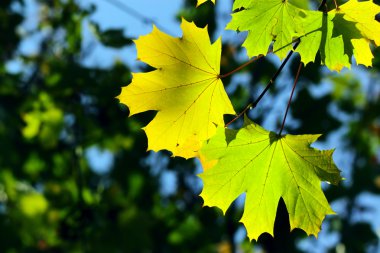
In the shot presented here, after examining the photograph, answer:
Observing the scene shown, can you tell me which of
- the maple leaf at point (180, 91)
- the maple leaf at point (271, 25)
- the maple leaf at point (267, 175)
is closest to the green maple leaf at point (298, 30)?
the maple leaf at point (271, 25)

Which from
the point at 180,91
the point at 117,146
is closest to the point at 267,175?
the point at 180,91

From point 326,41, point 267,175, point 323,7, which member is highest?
point 323,7

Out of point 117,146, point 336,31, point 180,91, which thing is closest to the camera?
point 336,31

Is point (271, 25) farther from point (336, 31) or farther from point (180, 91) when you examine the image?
point (180, 91)

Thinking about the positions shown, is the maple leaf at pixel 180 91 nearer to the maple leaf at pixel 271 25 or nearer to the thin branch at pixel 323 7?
the maple leaf at pixel 271 25

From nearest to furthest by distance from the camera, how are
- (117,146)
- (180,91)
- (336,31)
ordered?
(336,31), (180,91), (117,146)

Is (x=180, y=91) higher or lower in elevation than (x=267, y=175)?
higher
